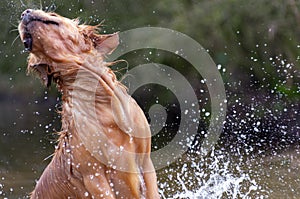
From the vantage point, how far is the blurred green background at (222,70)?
8094 millimetres

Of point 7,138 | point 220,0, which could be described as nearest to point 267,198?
point 220,0

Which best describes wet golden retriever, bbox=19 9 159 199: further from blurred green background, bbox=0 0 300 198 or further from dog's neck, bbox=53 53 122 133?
blurred green background, bbox=0 0 300 198

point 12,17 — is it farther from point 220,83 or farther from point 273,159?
point 273,159

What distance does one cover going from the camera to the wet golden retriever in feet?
13.7

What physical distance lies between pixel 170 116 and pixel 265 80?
1.51 m

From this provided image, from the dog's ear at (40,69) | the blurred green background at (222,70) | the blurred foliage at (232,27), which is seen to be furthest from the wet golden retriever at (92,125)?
the blurred foliage at (232,27)

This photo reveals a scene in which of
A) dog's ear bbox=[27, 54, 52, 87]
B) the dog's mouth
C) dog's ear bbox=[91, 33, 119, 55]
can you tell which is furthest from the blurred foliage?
the dog's mouth

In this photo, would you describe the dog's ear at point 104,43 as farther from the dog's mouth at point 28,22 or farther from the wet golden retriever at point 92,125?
the dog's mouth at point 28,22

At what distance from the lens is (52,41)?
13.4ft

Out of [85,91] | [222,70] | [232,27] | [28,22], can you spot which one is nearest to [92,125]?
[85,91]

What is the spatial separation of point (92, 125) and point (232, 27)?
5255 millimetres

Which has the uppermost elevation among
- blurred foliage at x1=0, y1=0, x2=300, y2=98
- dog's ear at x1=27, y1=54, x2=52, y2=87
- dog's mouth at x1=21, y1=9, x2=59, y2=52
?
blurred foliage at x1=0, y1=0, x2=300, y2=98

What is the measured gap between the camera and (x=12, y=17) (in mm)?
9609

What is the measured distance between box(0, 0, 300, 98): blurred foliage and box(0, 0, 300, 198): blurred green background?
0.05ft
